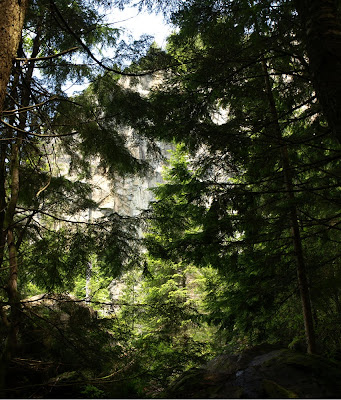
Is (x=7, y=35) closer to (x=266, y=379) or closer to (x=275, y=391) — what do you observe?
(x=275, y=391)

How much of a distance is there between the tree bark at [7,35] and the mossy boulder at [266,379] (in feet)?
11.3

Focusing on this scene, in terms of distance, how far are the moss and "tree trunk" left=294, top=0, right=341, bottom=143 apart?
2.35 meters

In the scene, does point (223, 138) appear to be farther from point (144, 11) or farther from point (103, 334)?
point (103, 334)

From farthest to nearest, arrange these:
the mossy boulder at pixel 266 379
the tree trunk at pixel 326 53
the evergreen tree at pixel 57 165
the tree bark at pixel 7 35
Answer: the evergreen tree at pixel 57 165
the mossy boulder at pixel 266 379
the tree trunk at pixel 326 53
the tree bark at pixel 7 35

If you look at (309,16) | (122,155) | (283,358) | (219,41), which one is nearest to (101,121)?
(122,155)

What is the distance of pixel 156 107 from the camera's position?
4676 mm

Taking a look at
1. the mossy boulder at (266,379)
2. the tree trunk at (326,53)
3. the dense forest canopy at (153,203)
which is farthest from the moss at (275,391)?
the tree trunk at (326,53)

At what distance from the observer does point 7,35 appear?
227cm

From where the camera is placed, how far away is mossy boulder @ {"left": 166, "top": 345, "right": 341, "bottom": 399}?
9.05 feet

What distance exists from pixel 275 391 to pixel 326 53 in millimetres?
3204

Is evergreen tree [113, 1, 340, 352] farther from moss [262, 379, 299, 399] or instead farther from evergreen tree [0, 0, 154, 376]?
moss [262, 379, 299, 399]

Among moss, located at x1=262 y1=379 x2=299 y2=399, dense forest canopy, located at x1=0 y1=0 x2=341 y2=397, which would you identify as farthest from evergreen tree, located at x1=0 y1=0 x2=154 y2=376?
moss, located at x1=262 y1=379 x2=299 y2=399

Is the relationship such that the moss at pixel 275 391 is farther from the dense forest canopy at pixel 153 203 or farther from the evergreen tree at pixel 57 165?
the evergreen tree at pixel 57 165

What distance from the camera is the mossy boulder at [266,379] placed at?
9.05ft
